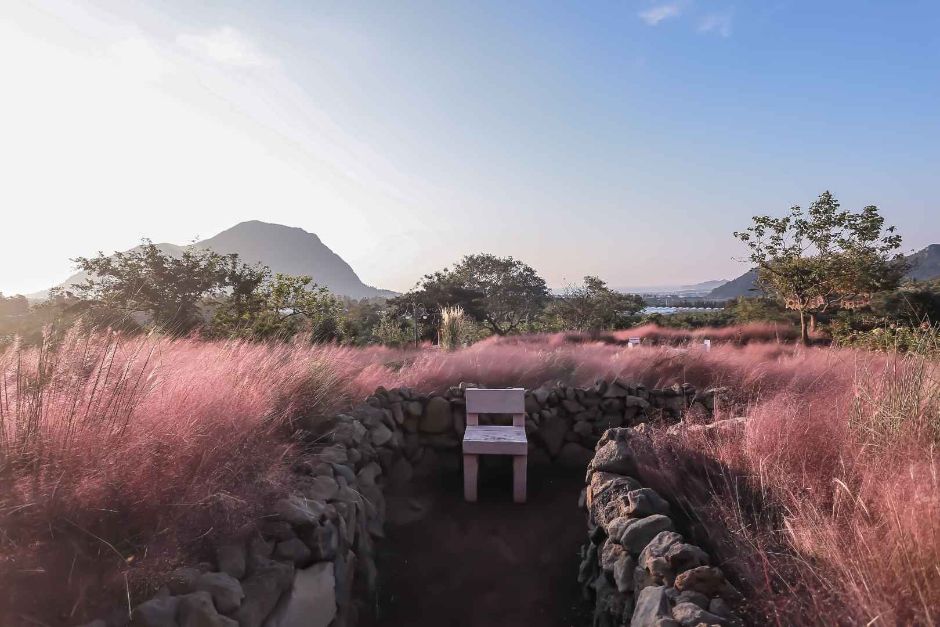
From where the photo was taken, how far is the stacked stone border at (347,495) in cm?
180

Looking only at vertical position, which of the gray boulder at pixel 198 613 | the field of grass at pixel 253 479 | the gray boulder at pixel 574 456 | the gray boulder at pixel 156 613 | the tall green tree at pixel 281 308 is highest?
the tall green tree at pixel 281 308

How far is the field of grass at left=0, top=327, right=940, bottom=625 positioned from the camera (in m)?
1.54

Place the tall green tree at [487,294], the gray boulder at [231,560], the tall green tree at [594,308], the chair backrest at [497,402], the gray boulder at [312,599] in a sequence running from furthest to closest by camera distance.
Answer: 1. the tall green tree at [487,294]
2. the tall green tree at [594,308]
3. the chair backrest at [497,402]
4. the gray boulder at [312,599]
5. the gray boulder at [231,560]

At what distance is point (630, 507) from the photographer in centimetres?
247

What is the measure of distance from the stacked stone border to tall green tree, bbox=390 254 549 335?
1166 centimetres

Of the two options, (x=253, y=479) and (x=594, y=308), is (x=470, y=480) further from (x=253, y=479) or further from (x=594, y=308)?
(x=594, y=308)

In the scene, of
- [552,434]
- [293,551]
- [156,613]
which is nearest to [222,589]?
[156,613]

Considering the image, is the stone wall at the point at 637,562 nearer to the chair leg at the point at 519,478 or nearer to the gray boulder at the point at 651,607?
the gray boulder at the point at 651,607

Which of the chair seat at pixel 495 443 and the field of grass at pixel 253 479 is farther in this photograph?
the chair seat at pixel 495 443

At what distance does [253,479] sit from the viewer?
237 centimetres

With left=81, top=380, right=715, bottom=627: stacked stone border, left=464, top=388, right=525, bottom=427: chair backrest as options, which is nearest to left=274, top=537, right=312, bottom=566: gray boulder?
left=81, top=380, right=715, bottom=627: stacked stone border

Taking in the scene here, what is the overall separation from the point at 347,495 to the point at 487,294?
19759 mm

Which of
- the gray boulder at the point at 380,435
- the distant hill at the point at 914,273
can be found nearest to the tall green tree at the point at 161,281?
the gray boulder at the point at 380,435

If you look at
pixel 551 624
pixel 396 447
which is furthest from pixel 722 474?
pixel 396 447
